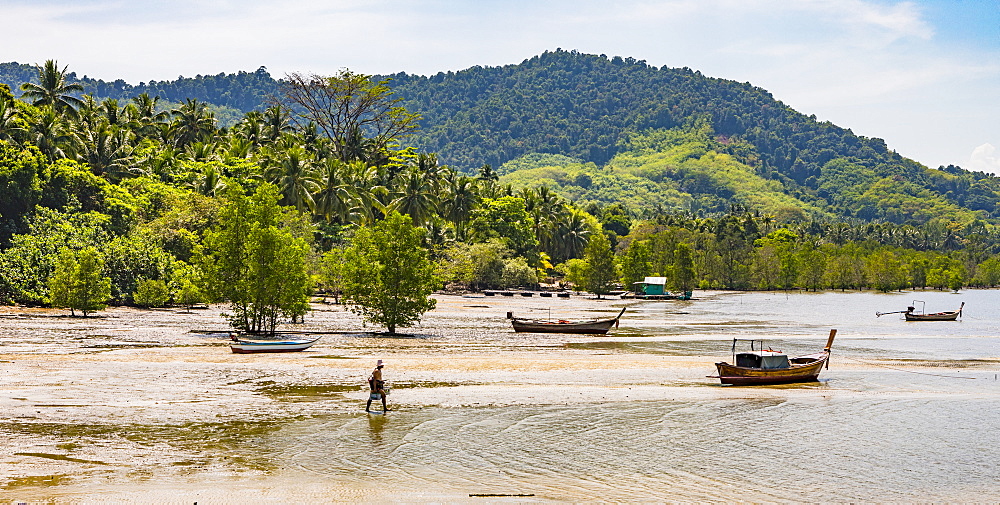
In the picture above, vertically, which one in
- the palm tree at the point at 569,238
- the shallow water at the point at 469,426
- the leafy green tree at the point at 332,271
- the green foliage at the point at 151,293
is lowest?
the shallow water at the point at 469,426

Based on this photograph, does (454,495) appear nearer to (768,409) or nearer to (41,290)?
(768,409)

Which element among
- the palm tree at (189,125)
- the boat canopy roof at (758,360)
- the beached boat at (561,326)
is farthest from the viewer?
the palm tree at (189,125)

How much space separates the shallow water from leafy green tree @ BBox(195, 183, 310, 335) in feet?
10.5

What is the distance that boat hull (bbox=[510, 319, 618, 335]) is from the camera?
61062 mm

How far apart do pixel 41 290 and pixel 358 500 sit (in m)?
56.1

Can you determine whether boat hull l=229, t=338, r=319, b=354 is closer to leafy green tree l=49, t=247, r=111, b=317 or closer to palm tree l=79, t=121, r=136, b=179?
leafy green tree l=49, t=247, r=111, b=317

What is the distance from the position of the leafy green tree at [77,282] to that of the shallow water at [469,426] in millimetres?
11244

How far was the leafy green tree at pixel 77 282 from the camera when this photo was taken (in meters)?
60.6

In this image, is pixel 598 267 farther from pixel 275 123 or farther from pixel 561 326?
pixel 561 326

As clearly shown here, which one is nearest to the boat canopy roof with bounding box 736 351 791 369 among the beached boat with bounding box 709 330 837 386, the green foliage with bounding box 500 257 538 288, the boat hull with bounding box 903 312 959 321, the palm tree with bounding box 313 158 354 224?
the beached boat with bounding box 709 330 837 386

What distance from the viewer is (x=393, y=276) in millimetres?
54281

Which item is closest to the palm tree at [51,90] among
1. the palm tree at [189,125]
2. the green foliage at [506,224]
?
the palm tree at [189,125]

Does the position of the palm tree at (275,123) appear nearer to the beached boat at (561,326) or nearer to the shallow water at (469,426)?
the beached boat at (561,326)

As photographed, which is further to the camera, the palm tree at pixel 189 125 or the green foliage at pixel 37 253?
the palm tree at pixel 189 125
